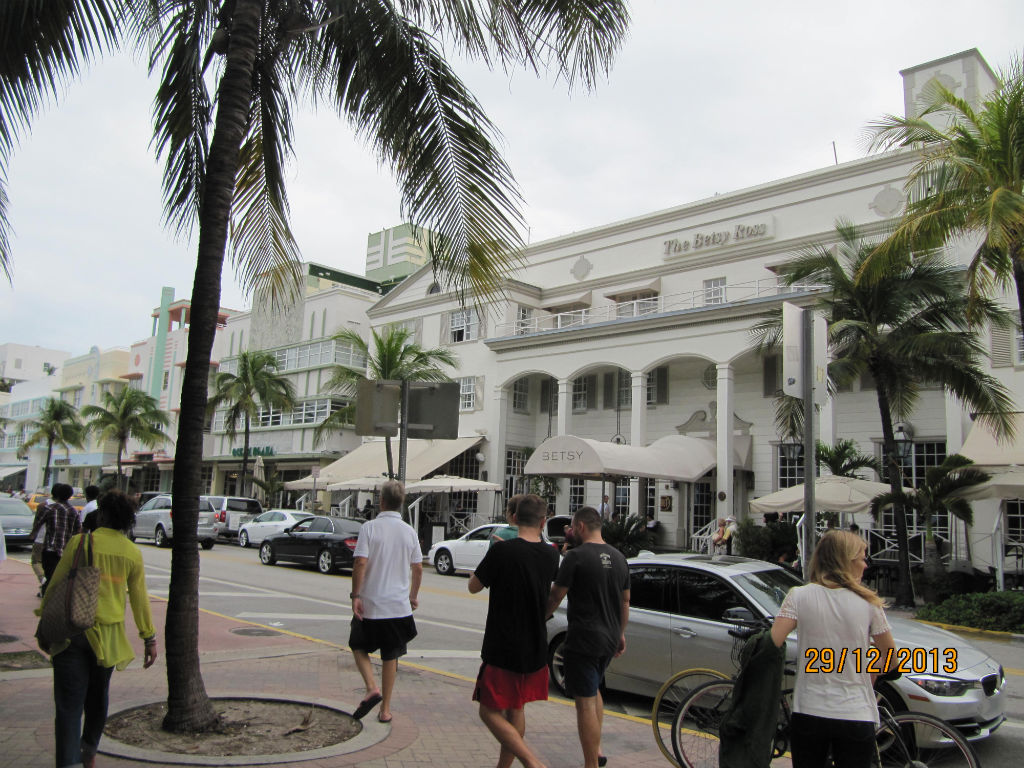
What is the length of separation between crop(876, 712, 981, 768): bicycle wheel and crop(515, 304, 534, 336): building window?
28.2 metres

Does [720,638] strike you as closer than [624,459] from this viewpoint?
Yes

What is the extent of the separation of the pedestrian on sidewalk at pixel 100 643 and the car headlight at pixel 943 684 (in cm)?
537

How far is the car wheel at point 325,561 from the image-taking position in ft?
69.1

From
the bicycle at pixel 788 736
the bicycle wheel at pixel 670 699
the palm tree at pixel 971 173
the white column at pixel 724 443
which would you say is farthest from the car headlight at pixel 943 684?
the white column at pixel 724 443

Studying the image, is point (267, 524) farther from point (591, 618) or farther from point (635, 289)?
point (591, 618)

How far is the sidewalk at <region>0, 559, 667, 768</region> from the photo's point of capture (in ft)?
18.1

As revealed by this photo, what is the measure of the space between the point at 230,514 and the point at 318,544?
927 centimetres

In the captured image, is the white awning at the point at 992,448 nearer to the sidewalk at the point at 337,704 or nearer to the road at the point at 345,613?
the road at the point at 345,613

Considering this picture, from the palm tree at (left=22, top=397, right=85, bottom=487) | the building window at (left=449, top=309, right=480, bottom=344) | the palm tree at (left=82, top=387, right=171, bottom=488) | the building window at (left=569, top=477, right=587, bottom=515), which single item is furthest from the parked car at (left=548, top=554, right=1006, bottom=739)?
the palm tree at (left=22, top=397, right=85, bottom=487)

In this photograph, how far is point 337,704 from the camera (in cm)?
656

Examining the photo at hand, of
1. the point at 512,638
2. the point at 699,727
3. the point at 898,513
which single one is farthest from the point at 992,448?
the point at 512,638

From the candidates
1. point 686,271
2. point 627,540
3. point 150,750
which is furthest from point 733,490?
point 150,750

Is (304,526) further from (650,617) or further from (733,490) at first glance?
(650,617)

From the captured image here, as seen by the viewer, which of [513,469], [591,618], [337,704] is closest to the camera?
[591,618]
